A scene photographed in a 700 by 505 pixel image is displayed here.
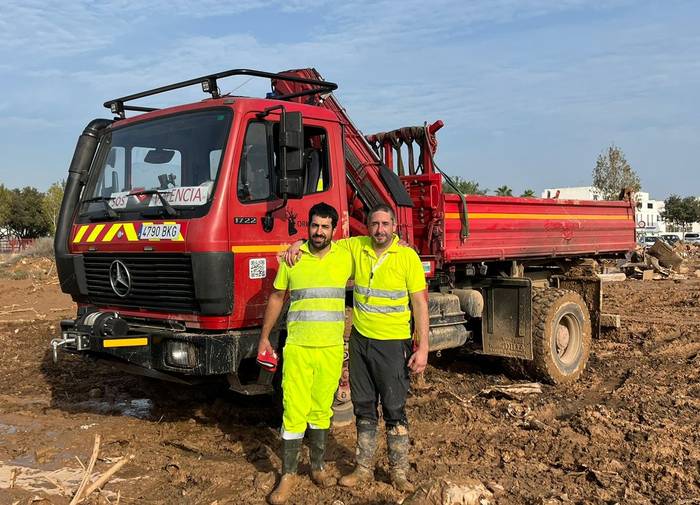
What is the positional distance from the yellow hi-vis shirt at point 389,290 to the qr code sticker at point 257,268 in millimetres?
975

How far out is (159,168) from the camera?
521 centimetres

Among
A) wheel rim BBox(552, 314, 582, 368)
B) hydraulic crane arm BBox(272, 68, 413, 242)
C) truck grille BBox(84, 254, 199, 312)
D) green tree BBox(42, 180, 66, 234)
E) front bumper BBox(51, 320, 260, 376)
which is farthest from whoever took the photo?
green tree BBox(42, 180, 66, 234)

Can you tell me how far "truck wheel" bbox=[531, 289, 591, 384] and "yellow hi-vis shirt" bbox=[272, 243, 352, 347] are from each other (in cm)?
364

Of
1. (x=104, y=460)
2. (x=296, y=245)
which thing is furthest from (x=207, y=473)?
(x=296, y=245)

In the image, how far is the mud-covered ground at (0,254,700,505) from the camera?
4227 millimetres

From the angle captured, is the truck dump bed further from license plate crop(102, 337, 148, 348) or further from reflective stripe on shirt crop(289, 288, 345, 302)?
license plate crop(102, 337, 148, 348)

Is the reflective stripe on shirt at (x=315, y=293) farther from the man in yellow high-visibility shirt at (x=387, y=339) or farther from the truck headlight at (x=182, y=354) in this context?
the truck headlight at (x=182, y=354)

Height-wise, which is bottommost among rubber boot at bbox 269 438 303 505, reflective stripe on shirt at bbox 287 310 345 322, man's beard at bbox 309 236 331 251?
rubber boot at bbox 269 438 303 505

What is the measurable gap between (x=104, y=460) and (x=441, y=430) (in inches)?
105

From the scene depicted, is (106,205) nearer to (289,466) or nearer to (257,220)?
(257,220)

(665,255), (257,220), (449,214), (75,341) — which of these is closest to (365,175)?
(449,214)

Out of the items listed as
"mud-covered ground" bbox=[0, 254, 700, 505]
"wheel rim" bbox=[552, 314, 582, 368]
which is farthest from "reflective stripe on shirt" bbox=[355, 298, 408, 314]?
"wheel rim" bbox=[552, 314, 582, 368]

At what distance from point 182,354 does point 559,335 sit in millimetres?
4656

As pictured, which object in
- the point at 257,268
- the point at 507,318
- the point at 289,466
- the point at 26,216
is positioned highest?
the point at 26,216
